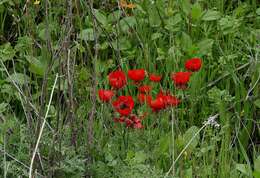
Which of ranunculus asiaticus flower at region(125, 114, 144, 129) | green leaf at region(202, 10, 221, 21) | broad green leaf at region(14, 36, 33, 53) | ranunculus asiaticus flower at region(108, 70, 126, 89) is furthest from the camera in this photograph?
green leaf at region(202, 10, 221, 21)

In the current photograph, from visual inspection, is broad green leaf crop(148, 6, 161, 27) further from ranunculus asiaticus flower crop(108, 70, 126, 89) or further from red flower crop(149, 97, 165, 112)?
red flower crop(149, 97, 165, 112)

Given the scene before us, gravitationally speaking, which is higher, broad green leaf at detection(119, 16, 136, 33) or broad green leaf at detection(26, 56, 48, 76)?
broad green leaf at detection(119, 16, 136, 33)

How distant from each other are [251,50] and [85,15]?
80cm

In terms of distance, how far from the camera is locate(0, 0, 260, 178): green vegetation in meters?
2.30

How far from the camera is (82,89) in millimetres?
2873

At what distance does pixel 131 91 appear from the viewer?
316 centimetres

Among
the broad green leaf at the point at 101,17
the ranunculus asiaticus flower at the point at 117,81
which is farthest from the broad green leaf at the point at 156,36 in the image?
the ranunculus asiaticus flower at the point at 117,81

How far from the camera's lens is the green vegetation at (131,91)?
230 cm

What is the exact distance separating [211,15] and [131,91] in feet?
1.72

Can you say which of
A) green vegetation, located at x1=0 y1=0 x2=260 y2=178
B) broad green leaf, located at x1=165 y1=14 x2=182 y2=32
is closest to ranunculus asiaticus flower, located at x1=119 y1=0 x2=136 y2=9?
green vegetation, located at x1=0 y1=0 x2=260 y2=178

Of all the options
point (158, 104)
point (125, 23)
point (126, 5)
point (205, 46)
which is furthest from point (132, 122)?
point (126, 5)

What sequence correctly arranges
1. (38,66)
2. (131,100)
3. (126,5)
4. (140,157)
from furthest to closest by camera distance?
(126,5) → (38,66) → (131,100) → (140,157)

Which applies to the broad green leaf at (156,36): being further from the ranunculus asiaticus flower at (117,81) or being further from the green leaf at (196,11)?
the ranunculus asiaticus flower at (117,81)

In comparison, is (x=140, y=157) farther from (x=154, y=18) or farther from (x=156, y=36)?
(x=154, y=18)
